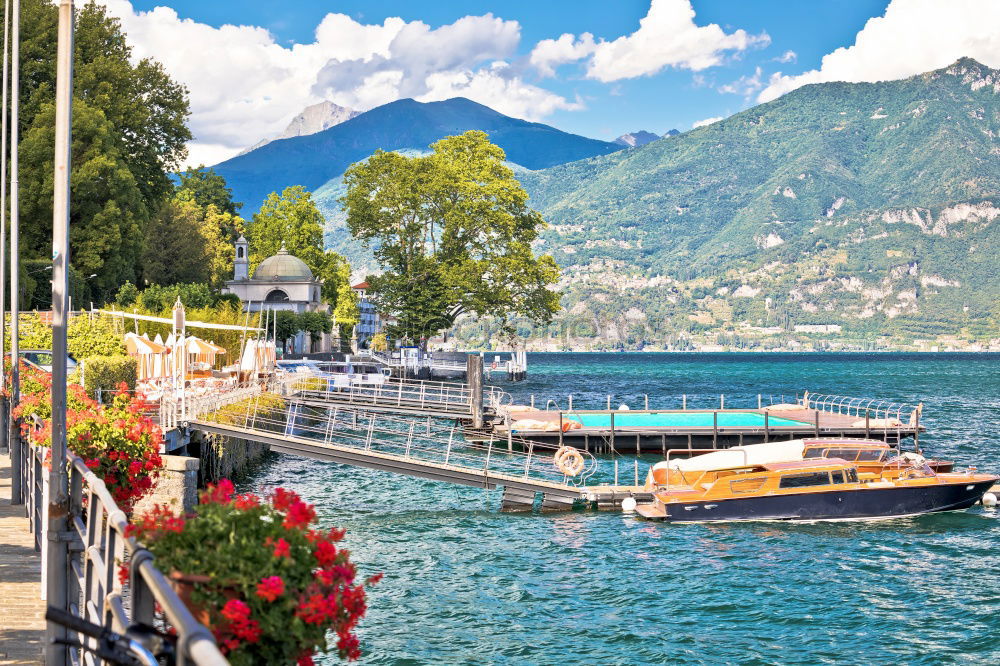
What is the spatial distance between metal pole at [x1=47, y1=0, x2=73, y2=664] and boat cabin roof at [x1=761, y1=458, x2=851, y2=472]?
71.8 ft

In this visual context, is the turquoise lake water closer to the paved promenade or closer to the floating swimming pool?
the paved promenade

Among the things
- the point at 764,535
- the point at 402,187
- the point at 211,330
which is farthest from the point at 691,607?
the point at 402,187

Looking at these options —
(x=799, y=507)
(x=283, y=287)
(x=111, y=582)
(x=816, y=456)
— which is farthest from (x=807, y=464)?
(x=283, y=287)

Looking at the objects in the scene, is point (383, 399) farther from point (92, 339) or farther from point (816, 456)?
point (816, 456)

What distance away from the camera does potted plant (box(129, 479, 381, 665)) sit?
5.39 meters

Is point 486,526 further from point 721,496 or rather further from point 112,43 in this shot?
point 112,43

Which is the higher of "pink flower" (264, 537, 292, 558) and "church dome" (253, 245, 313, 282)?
"church dome" (253, 245, 313, 282)

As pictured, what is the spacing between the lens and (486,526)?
2706 centimetres

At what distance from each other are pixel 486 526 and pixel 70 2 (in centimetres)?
1911

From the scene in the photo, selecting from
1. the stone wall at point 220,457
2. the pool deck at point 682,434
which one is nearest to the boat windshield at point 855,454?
the pool deck at point 682,434

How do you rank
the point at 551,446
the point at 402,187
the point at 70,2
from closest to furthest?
the point at 70,2
the point at 551,446
the point at 402,187

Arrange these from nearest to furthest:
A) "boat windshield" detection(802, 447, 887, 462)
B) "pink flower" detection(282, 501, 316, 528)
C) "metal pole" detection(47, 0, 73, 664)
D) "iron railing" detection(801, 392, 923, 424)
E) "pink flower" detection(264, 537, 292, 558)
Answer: "pink flower" detection(264, 537, 292, 558) → "pink flower" detection(282, 501, 316, 528) → "metal pole" detection(47, 0, 73, 664) → "boat windshield" detection(802, 447, 887, 462) → "iron railing" detection(801, 392, 923, 424)

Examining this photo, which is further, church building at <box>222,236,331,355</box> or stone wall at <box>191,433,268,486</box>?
church building at <box>222,236,331,355</box>

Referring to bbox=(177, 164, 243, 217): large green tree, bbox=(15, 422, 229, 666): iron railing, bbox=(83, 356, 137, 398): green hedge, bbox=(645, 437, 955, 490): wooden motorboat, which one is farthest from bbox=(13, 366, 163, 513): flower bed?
bbox=(177, 164, 243, 217): large green tree
